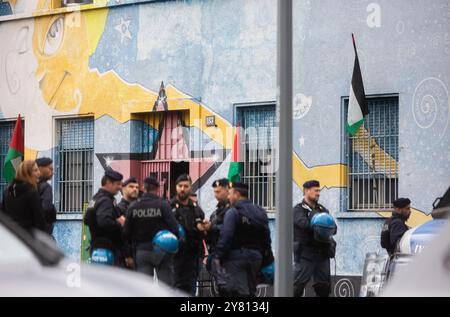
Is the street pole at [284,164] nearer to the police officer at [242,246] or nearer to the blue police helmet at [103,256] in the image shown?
the police officer at [242,246]

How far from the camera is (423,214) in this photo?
798 inches

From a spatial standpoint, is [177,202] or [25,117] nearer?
[177,202]

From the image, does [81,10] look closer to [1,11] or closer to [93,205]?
[1,11]

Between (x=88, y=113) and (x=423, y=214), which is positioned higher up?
(x=88, y=113)

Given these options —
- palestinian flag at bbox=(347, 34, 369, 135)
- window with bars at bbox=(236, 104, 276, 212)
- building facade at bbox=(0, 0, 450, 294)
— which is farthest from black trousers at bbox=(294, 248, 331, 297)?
window with bars at bbox=(236, 104, 276, 212)

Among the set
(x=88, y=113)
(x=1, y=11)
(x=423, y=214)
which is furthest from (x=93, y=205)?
(x=1, y=11)

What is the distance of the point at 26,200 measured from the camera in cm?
1570

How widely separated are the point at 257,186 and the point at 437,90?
392 centimetres

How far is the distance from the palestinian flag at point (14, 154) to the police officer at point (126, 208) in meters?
6.13

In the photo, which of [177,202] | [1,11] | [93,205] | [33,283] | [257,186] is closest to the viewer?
[33,283]

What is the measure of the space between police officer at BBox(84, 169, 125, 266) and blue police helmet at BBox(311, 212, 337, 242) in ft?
8.46

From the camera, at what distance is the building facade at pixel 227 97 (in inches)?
810

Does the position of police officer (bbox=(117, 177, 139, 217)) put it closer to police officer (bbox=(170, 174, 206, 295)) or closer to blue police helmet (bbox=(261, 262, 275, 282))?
police officer (bbox=(170, 174, 206, 295))

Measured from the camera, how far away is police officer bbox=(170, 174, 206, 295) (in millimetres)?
17141
